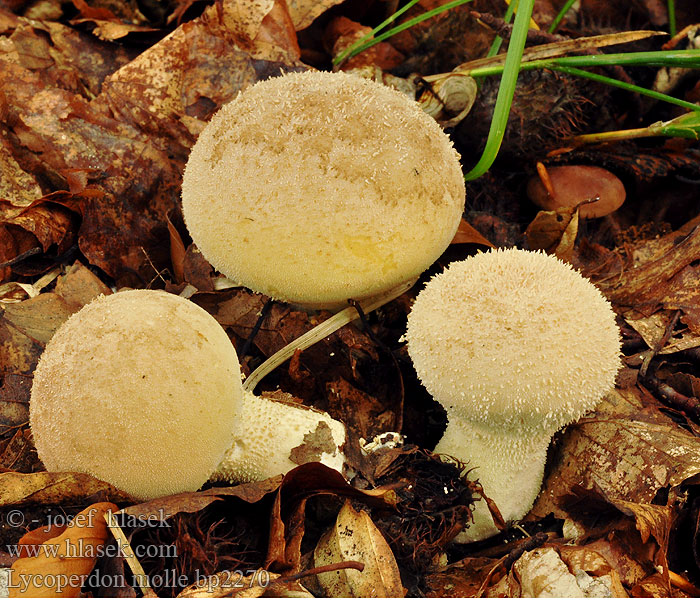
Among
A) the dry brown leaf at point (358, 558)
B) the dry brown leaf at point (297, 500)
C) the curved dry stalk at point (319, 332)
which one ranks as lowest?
the dry brown leaf at point (358, 558)

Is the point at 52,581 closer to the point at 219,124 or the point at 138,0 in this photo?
the point at 219,124

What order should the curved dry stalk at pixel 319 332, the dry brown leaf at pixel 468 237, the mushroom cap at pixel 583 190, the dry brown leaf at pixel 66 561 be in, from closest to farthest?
the dry brown leaf at pixel 66 561 → the curved dry stalk at pixel 319 332 → the dry brown leaf at pixel 468 237 → the mushroom cap at pixel 583 190

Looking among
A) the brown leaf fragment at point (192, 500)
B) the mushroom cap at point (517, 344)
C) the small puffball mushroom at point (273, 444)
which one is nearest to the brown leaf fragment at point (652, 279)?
the mushroom cap at point (517, 344)

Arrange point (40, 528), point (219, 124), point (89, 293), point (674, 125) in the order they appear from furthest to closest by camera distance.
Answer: point (674, 125) → point (89, 293) → point (219, 124) → point (40, 528)

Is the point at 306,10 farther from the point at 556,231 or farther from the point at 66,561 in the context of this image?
the point at 66,561

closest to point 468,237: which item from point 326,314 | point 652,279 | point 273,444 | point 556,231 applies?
point 556,231

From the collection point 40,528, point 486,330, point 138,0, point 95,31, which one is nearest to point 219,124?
point 486,330

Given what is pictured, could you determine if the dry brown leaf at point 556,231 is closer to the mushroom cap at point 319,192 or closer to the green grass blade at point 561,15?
the mushroom cap at point 319,192

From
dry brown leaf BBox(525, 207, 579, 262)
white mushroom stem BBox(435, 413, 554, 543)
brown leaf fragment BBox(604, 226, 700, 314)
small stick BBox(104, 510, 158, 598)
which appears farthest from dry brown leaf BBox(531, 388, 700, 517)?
small stick BBox(104, 510, 158, 598)
